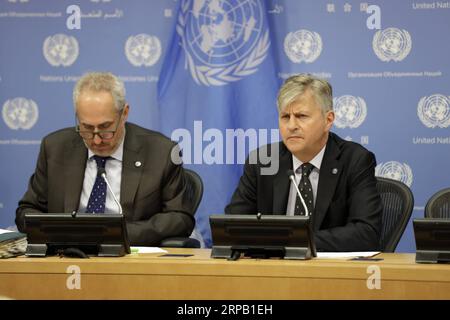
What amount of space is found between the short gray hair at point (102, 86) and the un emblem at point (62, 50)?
1.78 m

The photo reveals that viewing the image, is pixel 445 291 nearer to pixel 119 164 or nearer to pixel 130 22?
pixel 119 164

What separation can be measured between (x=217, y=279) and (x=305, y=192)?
1196mm

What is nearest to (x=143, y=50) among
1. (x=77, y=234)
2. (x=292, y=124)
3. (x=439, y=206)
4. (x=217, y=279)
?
(x=292, y=124)

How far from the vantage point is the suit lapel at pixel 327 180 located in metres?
4.02

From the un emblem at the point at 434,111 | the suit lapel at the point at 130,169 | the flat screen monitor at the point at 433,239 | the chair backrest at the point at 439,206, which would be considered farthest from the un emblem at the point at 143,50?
the flat screen monitor at the point at 433,239

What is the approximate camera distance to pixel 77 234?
3.36 metres

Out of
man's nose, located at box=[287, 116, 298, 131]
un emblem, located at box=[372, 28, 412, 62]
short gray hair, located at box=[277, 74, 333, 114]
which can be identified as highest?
un emblem, located at box=[372, 28, 412, 62]

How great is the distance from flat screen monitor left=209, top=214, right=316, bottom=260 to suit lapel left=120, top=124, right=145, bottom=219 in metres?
1.09

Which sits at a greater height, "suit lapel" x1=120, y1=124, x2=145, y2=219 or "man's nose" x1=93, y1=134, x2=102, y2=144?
"man's nose" x1=93, y1=134, x2=102, y2=144

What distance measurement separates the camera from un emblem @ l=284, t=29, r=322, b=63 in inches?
223

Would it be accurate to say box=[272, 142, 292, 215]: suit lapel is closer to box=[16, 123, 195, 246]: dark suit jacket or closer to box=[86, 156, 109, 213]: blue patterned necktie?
box=[16, 123, 195, 246]: dark suit jacket

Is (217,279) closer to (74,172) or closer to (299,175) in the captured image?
(299,175)

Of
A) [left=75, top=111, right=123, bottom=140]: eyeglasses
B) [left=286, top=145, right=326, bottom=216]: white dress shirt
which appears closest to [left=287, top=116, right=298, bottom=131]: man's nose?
[left=286, top=145, right=326, bottom=216]: white dress shirt
